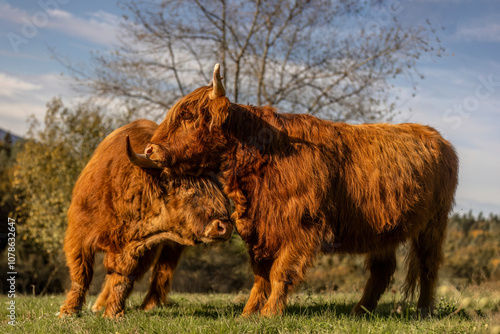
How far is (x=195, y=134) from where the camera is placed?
13.5ft

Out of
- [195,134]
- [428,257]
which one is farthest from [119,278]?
[428,257]

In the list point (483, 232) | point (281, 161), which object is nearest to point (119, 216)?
point (281, 161)

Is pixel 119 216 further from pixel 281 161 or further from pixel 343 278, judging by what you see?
pixel 343 278

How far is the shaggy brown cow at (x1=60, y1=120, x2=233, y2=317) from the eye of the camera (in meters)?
4.17

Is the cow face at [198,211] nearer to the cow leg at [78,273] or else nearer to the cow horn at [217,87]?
the cow horn at [217,87]

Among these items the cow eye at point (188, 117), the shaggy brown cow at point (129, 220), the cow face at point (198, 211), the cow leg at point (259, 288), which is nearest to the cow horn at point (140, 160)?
the shaggy brown cow at point (129, 220)

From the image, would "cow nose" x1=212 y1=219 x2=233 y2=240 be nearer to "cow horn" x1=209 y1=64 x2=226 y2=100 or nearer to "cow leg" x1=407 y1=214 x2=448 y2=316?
"cow horn" x1=209 y1=64 x2=226 y2=100

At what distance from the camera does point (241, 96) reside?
15.0 metres

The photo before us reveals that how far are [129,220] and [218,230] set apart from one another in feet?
2.74

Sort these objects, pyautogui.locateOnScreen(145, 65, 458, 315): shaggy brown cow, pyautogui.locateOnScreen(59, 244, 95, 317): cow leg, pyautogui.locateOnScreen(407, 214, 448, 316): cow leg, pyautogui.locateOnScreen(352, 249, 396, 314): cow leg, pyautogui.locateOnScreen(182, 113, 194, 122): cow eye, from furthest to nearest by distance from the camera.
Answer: pyautogui.locateOnScreen(352, 249, 396, 314): cow leg → pyautogui.locateOnScreen(407, 214, 448, 316): cow leg → pyautogui.locateOnScreen(59, 244, 95, 317): cow leg → pyautogui.locateOnScreen(182, 113, 194, 122): cow eye → pyautogui.locateOnScreen(145, 65, 458, 315): shaggy brown cow

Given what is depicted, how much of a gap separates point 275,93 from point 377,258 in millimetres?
10528

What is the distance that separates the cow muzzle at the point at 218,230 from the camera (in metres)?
4.06

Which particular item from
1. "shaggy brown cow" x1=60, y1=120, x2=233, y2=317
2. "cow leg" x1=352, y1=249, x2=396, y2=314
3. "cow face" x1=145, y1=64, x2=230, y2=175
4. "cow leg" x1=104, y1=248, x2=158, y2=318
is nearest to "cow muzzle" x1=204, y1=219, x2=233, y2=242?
"shaggy brown cow" x1=60, y1=120, x2=233, y2=317

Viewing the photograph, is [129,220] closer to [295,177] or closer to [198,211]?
[198,211]
